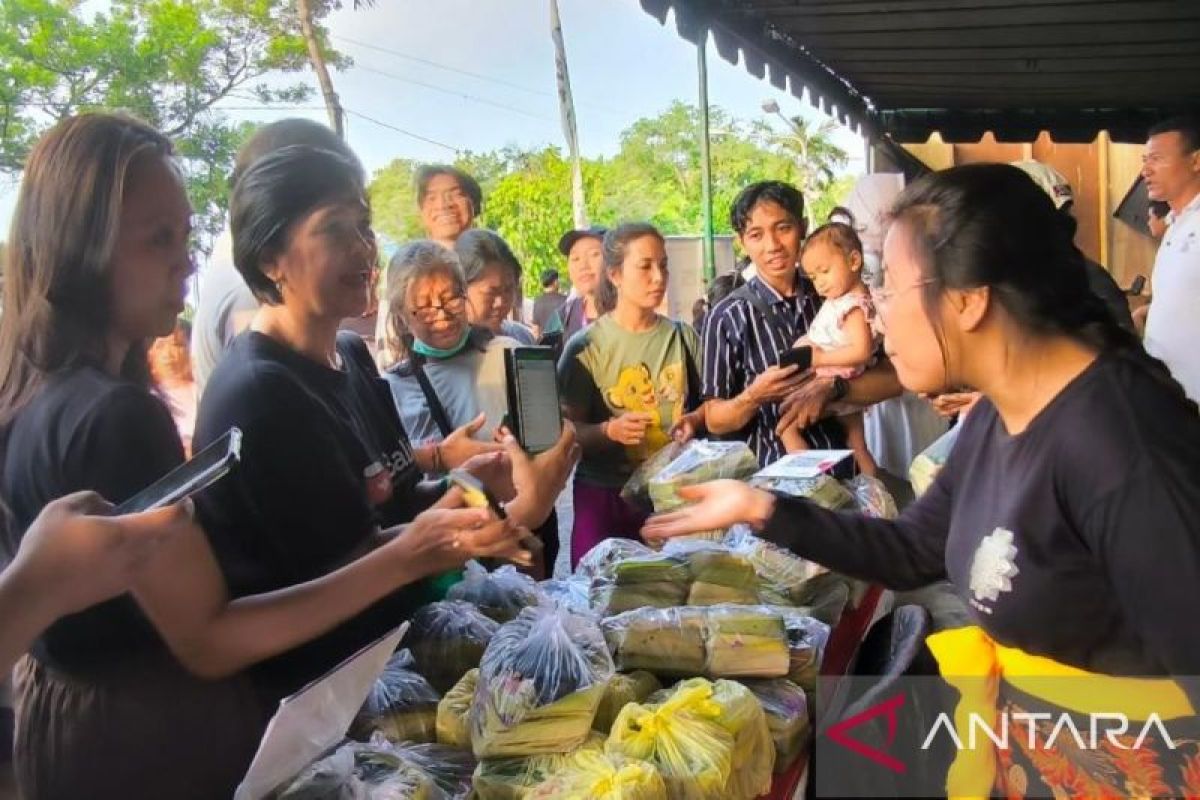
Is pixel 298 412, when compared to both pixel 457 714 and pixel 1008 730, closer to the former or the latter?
pixel 457 714

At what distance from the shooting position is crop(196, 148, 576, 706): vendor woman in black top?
3.99ft

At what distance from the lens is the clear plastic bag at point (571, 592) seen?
5.63ft

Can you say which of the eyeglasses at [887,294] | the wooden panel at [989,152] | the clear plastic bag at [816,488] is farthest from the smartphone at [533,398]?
the wooden panel at [989,152]

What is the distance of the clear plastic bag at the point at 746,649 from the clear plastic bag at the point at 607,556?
38cm

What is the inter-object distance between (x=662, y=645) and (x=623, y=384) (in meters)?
1.39

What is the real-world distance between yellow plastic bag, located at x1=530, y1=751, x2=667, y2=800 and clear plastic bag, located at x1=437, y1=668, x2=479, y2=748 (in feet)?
0.67

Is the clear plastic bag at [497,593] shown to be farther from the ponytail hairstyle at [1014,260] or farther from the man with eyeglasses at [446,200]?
the man with eyeglasses at [446,200]

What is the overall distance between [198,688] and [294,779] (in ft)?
0.55

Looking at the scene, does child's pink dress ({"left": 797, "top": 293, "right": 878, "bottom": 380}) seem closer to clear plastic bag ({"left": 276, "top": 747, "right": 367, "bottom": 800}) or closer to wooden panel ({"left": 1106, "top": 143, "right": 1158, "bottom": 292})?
clear plastic bag ({"left": 276, "top": 747, "right": 367, "bottom": 800})

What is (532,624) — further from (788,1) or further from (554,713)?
(788,1)

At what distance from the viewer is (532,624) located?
1.39m

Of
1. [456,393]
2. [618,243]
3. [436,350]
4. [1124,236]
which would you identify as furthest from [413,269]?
[1124,236]

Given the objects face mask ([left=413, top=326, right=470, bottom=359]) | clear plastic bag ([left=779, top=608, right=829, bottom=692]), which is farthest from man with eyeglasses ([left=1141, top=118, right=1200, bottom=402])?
face mask ([left=413, top=326, right=470, bottom=359])

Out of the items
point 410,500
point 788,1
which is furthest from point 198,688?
point 788,1
